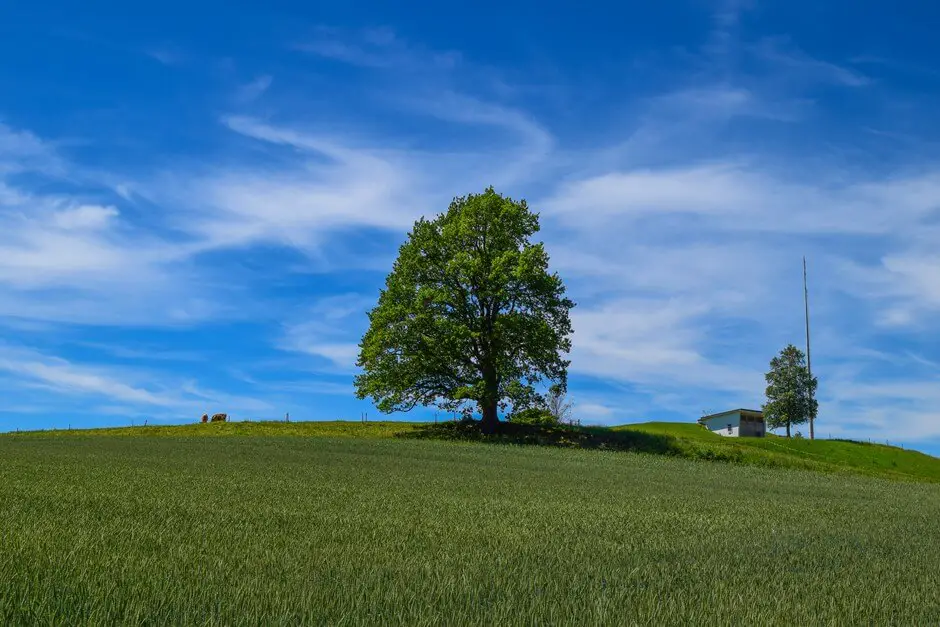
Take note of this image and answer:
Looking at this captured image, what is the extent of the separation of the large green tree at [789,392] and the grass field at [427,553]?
72.6 meters

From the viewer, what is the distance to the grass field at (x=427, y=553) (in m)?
5.73

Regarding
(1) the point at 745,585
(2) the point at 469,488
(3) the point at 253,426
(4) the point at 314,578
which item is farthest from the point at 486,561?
(3) the point at 253,426

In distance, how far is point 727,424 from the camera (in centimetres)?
10250

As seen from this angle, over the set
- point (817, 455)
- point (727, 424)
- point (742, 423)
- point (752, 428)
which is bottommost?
point (817, 455)

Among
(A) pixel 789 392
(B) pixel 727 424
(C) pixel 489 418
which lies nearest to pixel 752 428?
(B) pixel 727 424

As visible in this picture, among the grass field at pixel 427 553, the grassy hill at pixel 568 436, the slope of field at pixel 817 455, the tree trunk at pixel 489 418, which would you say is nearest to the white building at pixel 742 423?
the slope of field at pixel 817 455

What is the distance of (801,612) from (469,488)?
10.9 metres

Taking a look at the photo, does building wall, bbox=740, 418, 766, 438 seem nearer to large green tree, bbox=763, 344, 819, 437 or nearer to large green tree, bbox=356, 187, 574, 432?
large green tree, bbox=763, 344, 819, 437

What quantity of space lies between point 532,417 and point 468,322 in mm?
6588

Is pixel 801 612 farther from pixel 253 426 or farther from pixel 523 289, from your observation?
pixel 253 426

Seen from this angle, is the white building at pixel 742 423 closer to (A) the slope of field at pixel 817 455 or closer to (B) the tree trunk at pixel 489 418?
(A) the slope of field at pixel 817 455

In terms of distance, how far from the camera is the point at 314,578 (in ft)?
21.9

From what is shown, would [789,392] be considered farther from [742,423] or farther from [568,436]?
[568,436]

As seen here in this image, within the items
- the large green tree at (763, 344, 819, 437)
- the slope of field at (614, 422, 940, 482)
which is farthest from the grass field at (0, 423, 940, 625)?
the large green tree at (763, 344, 819, 437)
